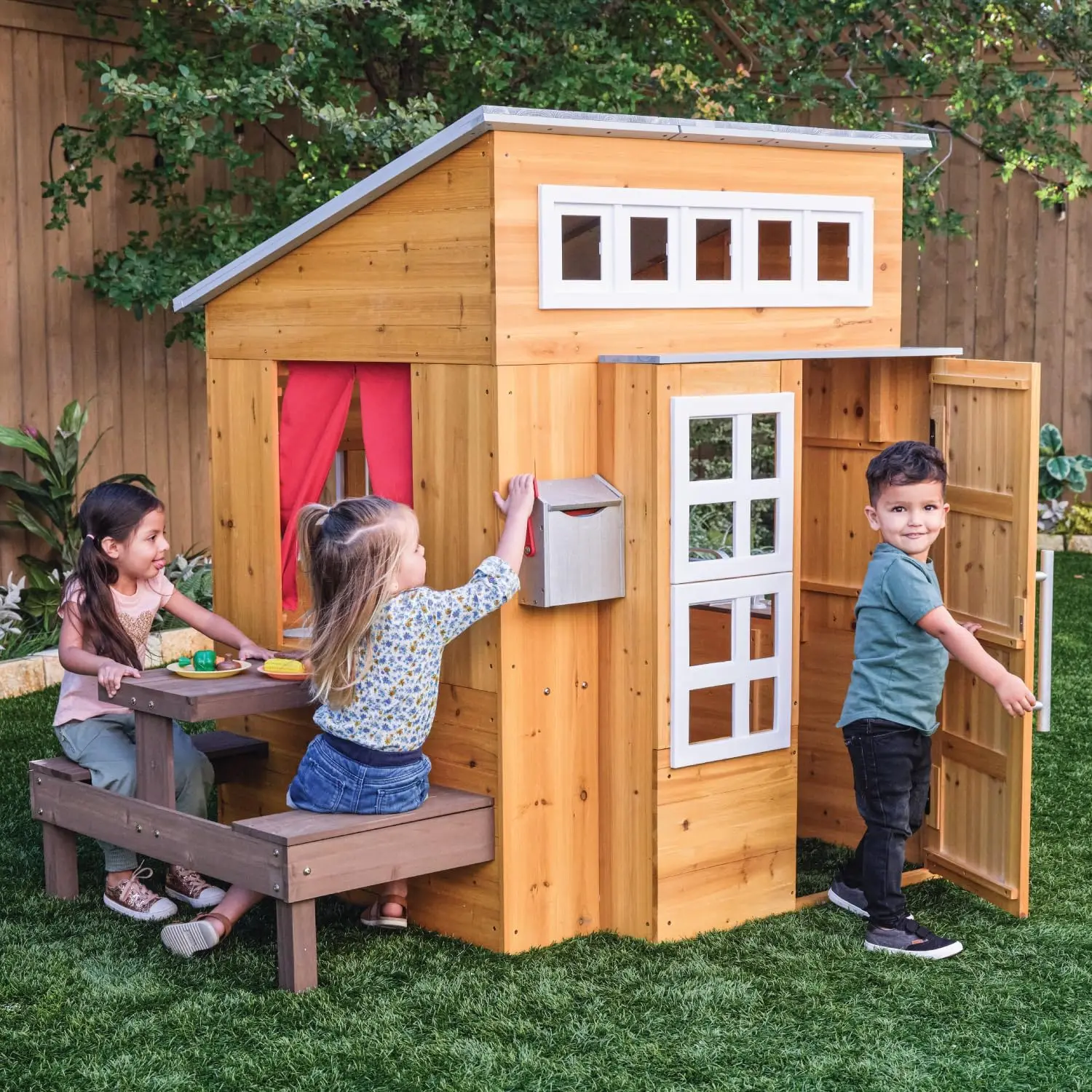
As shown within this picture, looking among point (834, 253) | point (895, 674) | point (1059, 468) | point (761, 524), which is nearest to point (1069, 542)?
point (1059, 468)

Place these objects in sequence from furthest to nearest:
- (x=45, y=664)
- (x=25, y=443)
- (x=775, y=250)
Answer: (x=25, y=443) → (x=45, y=664) → (x=775, y=250)

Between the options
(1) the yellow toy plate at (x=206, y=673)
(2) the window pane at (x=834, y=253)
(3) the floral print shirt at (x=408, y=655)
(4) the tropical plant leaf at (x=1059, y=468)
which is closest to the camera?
(3) the floral print shirt at (x=408, y=655)

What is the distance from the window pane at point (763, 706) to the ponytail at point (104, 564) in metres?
1.95

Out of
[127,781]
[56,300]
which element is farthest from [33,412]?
[127,781]

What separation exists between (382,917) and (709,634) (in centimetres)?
145

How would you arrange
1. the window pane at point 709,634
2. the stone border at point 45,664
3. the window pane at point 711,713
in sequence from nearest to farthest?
the window pane at point 711,713
the window pane at point 709,634
the stone border at point 45,664

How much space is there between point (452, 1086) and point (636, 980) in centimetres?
A: 76

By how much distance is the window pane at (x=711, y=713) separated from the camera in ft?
16.2

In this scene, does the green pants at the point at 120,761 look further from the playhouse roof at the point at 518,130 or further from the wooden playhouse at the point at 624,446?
the playhouse roof at the point at 518,130

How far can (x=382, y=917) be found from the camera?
4434 millimetres

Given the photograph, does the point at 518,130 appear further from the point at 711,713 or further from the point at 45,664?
the point at 45,664

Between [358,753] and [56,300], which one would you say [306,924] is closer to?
[358,753]

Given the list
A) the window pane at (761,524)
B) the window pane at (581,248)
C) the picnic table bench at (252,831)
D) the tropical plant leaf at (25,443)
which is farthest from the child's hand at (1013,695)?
the tropical plant leaf at (25,443)

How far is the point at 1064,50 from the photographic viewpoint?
871cm
